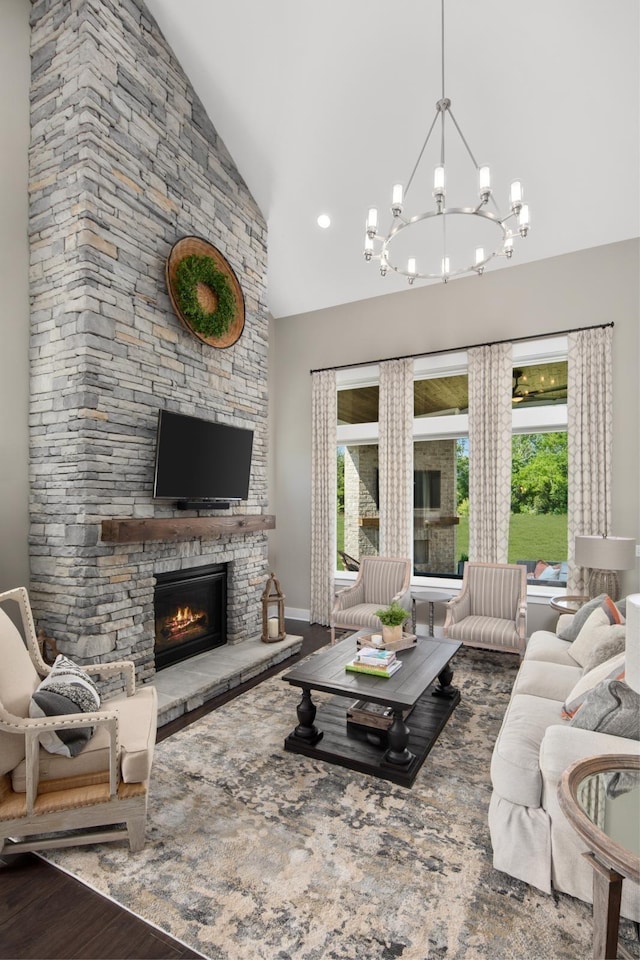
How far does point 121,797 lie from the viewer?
7.04 feet

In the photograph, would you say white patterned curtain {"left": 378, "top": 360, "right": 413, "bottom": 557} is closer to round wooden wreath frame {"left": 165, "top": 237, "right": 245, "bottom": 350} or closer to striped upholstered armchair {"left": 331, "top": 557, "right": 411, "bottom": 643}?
striped upholstered armchair {"left": 331, "top": 557, "right": 411, "bottom": 643}

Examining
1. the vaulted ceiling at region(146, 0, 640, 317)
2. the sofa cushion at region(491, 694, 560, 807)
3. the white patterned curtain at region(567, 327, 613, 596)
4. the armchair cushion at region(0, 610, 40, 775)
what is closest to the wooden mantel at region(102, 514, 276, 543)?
the armchair cushion at region(0, 610, 40, 775)

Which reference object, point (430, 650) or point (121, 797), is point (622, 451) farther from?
point (121, 797)

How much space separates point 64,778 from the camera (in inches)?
85.7

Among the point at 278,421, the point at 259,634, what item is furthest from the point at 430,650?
the point at 278,421

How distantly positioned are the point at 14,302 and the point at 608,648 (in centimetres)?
453

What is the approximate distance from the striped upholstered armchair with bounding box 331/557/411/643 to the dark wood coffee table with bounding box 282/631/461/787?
1434 mm

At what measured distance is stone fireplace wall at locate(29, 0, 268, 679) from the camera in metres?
3.39

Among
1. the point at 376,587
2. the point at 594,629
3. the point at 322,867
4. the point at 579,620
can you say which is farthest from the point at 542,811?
the point at 376,587

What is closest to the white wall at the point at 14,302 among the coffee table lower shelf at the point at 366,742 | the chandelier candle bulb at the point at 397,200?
the coffee table lower shelf at the point at 366,742

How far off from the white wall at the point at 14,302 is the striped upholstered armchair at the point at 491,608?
357 centimetres

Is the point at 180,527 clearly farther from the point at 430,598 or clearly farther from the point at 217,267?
the point at 430,598

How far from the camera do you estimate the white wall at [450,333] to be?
4.60m

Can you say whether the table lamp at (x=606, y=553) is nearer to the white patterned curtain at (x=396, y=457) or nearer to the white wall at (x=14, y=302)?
the white patterned curtain at (x=396, y=457)
